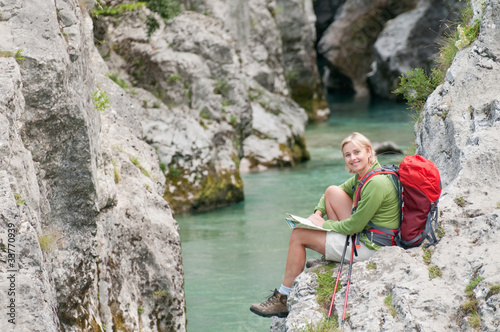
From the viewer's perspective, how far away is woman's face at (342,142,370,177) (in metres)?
5.62

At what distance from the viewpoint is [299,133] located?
68.6 ft

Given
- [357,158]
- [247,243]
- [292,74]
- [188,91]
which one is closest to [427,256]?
[357,158]

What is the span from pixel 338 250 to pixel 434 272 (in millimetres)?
822

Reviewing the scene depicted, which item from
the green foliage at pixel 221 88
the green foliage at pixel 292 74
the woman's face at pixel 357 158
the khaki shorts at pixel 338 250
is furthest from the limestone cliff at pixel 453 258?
the green foliage at pixel 292 74

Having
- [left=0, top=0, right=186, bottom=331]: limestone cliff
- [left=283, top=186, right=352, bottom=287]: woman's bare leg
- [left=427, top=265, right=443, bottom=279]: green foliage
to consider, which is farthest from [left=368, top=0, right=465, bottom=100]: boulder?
[left=427, top=265, right=443, bottom=279]: green foliage

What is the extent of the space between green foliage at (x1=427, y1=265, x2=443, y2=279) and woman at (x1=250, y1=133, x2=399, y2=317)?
506mm

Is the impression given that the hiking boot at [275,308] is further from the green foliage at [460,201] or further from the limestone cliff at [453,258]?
the green foliage at [460,201]

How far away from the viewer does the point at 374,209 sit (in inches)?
212

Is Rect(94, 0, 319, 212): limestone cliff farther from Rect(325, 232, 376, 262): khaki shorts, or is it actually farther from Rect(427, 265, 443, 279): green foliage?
Rect(427, 265, 443, 279): green foliage

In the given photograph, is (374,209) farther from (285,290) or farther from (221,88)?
(221,88)

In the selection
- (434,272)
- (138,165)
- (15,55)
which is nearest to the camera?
(434,272)

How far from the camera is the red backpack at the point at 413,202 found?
5277mm

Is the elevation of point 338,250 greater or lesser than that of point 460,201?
lesser

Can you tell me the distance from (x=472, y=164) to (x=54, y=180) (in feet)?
11.9
